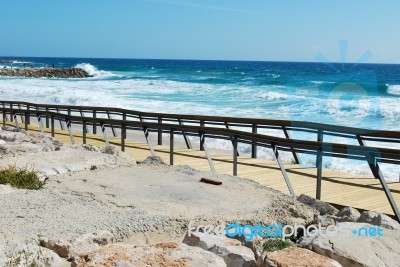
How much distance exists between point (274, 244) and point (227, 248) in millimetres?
→ 580

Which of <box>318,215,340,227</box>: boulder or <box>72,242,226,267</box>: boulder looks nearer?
<box>72,242,226,267</box>: boulder

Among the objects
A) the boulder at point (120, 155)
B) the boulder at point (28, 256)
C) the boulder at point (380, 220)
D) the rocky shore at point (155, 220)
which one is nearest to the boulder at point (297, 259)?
the rocky shore at point (155, 220)

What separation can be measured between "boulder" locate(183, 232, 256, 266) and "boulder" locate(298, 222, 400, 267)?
0.50 metres

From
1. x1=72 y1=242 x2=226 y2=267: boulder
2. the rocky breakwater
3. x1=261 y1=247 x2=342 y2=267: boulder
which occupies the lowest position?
the rocky breakwater

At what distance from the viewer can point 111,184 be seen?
6.35 metres

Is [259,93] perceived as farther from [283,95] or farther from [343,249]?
[343,249]

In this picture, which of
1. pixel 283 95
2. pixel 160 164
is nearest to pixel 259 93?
pixel 283 95

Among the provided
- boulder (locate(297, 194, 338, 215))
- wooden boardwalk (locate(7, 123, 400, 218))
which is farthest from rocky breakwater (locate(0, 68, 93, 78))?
boulder (locate(297, 194, 338, 215))

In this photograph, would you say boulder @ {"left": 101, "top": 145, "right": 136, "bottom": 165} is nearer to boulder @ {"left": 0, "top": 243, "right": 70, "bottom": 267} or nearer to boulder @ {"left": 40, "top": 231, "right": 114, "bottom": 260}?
boulder @ {"left": 40, "top": 231, "right": 114, "bottom": 260}

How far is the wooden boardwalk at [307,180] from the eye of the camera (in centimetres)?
668

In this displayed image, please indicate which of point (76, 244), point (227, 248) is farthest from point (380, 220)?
point (76, 244)

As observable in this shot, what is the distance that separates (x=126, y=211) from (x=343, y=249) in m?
2.16

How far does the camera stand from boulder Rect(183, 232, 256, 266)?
12.7 ft

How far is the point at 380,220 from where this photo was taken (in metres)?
4.84
